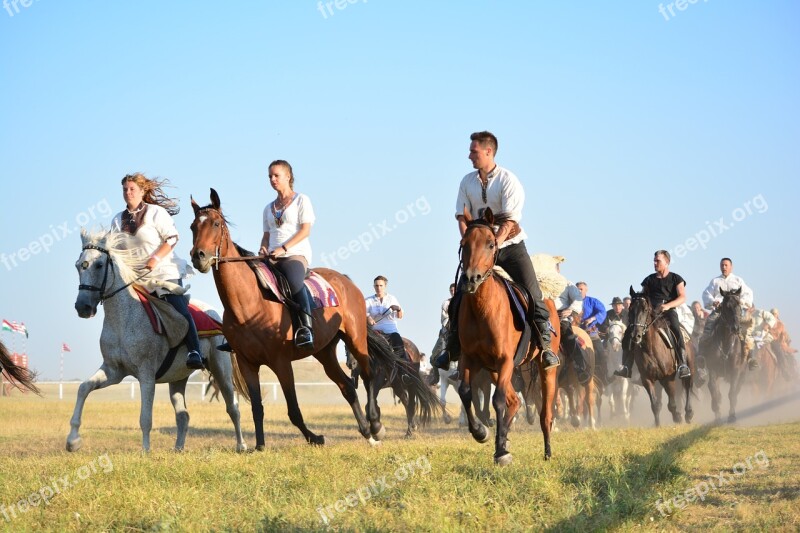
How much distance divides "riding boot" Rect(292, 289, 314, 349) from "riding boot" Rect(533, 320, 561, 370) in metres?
2.51

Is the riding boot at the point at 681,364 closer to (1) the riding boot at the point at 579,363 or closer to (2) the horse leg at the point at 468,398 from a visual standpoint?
(1) the riding boot at the point at 579,363

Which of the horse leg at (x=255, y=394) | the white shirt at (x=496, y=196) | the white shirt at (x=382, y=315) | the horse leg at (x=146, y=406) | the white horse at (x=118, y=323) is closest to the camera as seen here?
the white shirt at (x=496, y=196)

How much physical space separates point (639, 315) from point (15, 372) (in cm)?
1125

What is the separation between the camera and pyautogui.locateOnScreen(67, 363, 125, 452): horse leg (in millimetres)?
11133

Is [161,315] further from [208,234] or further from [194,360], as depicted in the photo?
[208,234]

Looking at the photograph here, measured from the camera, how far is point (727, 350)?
73.3 ft

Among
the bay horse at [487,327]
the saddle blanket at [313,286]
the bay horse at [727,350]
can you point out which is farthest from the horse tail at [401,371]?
the bay horse at [727,350]

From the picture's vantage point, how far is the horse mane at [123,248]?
11453 millimetres

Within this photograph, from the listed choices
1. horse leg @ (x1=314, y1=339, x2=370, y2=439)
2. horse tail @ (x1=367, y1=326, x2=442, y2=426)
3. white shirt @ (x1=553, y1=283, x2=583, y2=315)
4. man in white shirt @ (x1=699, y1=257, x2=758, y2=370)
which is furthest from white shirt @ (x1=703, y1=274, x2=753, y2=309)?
horse leg @ (x1=314, y1=339, x2=370, y2=439)

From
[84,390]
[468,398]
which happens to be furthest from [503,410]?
[84,390]

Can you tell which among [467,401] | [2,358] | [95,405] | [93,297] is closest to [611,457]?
[467,401]

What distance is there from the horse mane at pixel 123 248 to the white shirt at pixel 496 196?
4014 mm

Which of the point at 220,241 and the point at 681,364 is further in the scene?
the point at 681,364

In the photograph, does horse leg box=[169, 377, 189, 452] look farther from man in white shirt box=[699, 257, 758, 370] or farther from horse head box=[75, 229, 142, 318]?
man in white shirt box=[699, 257, 758, 370]
